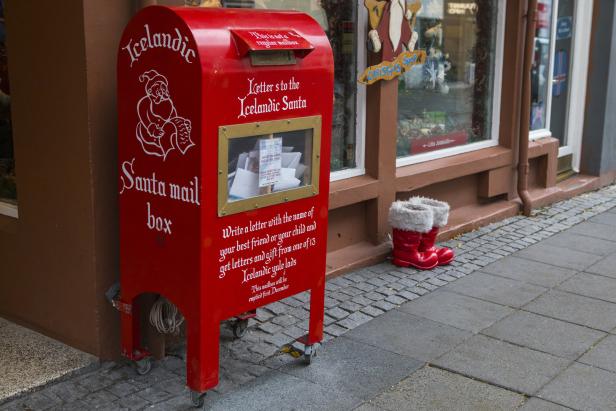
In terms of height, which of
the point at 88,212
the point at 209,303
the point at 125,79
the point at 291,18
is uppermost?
the point at 291,18

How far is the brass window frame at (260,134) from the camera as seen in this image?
365 cm

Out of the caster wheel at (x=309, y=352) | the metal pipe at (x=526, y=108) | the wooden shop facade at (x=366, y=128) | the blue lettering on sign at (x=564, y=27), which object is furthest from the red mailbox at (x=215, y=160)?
the blue lettering on sign at (x=564, y=27)

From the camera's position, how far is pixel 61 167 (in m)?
4.25

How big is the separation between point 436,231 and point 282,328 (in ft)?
5.98

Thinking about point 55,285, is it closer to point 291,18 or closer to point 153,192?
point 153,192

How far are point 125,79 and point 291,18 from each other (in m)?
0.91

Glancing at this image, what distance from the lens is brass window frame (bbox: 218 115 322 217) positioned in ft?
Answer: 12.0

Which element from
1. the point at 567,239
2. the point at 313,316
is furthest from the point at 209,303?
the point at 567,239

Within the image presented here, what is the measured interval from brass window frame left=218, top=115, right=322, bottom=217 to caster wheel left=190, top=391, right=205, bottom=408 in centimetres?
89

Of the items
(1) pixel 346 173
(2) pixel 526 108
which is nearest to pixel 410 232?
(1) pixel 346 173

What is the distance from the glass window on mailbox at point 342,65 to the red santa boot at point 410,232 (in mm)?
589

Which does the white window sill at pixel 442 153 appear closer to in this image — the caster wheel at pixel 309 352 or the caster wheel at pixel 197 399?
the caster wheel at pixel 309 352

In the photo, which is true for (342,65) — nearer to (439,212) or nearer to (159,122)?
(439,212)

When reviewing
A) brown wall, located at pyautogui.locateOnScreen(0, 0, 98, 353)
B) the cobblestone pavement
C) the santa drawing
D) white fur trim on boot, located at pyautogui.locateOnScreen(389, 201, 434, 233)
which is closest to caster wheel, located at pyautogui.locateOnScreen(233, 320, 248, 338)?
the cobblestone pavement
